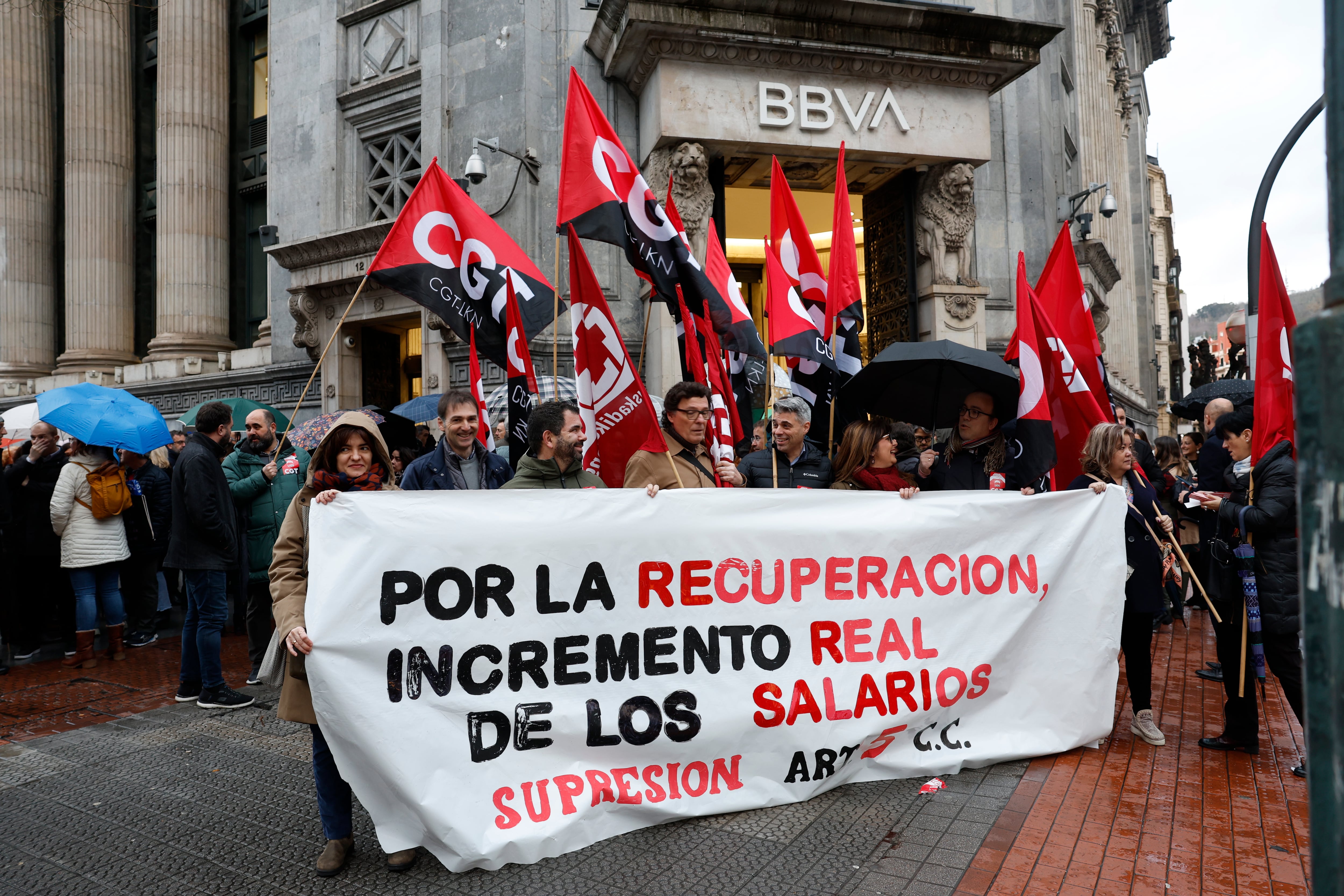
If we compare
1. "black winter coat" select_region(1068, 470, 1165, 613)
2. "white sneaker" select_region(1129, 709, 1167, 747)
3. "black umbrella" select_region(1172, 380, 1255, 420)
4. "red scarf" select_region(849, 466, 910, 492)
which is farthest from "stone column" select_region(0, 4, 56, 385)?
"white sneaker" select_region(1129, 709, 1167, 747)

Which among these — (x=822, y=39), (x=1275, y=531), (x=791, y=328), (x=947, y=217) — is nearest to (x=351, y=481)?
(x=791, y=328)

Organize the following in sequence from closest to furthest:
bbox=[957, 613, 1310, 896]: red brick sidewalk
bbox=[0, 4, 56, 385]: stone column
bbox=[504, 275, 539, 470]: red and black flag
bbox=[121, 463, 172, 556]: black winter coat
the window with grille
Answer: bbox=[957, 613, 1310, 896]: red brick sidewalk → bbox=[504, 275, 539, 470]: red and black flag → bbox=[121, 463, 172, 556]: black winter coat → the window with grille → bbox=[0, 4, 56, 385]: stone column

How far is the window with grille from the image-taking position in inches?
536

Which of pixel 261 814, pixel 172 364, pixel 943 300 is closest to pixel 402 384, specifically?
pixel 172 364

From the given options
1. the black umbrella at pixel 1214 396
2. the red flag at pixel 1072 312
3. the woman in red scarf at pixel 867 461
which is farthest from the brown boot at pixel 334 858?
the black umbrella at pixel 1214 396

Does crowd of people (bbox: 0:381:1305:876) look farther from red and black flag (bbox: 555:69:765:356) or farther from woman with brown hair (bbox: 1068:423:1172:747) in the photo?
red and black flag (bbox: 555:69:765:356)

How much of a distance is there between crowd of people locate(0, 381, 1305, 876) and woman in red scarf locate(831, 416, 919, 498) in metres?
0.01

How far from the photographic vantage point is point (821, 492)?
13.9ft

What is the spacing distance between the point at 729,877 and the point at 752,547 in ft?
4.56

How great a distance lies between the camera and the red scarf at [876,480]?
17.0 feet

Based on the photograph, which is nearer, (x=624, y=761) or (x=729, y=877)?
(x=729, y=877)

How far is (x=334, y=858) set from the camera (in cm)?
343

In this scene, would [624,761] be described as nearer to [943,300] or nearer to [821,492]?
[821,492]

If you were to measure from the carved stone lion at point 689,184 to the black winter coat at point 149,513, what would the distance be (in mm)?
6407
